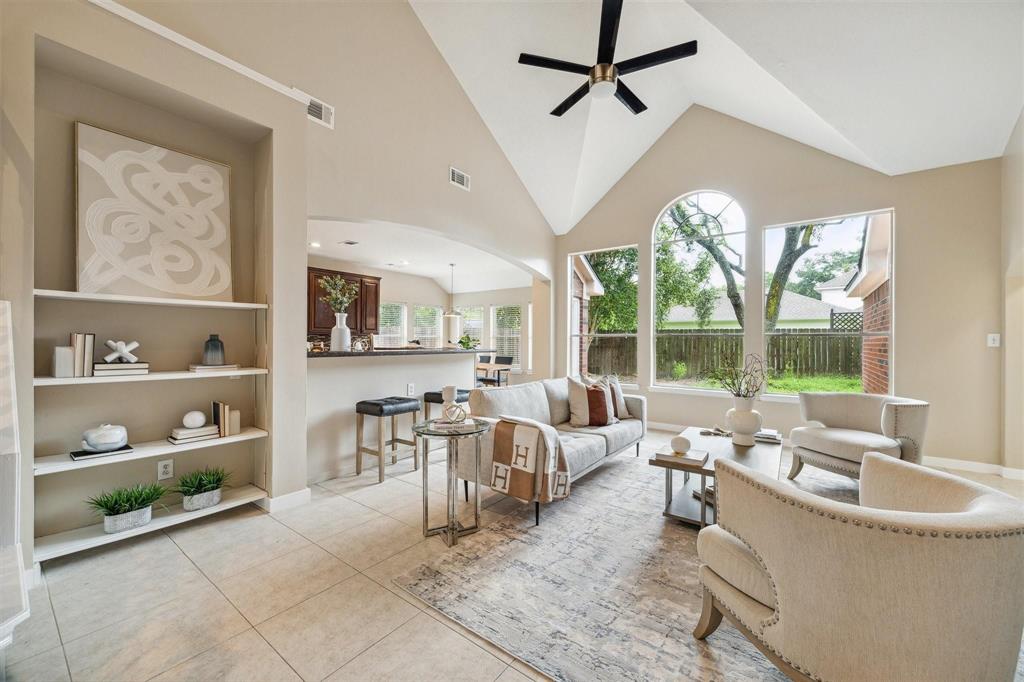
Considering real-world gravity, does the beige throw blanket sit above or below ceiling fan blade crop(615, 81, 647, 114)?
below

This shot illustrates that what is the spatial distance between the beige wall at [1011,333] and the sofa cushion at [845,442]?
4.67ft

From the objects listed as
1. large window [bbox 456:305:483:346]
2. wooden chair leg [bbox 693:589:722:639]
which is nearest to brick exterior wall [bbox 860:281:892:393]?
wooden chair leg [bbox 693:589:722:639]

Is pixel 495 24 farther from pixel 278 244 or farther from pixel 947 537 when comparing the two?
pixel 947 537

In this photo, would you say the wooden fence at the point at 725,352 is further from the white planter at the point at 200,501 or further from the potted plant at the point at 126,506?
the potted plant at the point at 126,506

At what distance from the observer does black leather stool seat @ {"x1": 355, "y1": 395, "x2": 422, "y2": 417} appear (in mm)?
3526

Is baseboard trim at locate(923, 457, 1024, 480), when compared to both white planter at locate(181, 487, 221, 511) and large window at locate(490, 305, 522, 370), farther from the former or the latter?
large window at locate(490, 305, 522, 370)

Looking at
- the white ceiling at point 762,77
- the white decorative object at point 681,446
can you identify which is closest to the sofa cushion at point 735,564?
the white decorative object at point 681,446

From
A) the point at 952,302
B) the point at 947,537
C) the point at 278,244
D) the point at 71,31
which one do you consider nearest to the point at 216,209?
the point at 278,244

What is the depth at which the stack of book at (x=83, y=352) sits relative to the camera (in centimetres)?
225

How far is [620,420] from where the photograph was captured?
4020mm

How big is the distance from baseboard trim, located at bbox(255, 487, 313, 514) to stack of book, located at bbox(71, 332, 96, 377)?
1.30m

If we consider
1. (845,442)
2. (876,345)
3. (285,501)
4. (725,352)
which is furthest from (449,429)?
(876,345)

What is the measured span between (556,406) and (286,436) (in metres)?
2.24

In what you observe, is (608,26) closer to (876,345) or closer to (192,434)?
(192,434)
